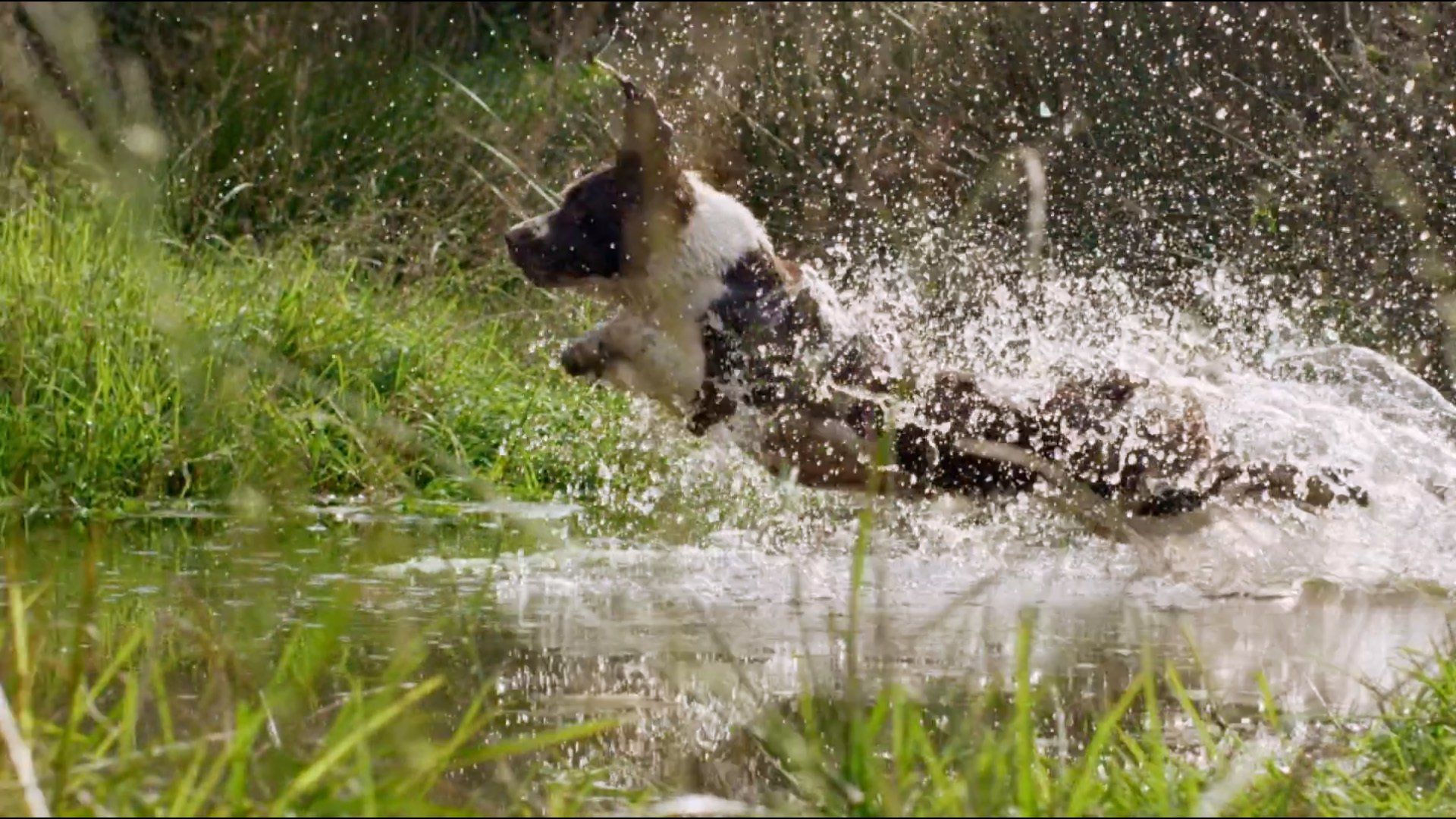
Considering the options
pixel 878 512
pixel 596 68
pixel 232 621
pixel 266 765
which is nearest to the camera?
pixel 266 765

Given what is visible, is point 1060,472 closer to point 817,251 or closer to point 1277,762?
point 1277,762

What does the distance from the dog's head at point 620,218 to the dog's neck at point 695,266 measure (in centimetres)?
4

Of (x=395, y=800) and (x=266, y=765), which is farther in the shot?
(x=266, y=765)

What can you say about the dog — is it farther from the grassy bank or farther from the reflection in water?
the grassy bank

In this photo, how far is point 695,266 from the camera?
554 centimetres

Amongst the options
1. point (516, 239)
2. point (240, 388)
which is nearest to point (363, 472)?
point (240, 388)

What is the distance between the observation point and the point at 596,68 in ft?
41.7

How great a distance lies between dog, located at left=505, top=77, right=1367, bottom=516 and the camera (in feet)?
17.2

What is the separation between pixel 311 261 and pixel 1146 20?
4.16 meters

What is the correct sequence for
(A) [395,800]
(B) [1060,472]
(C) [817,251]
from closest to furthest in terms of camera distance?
(A) [395,800] → (B) [1060,472] → (C) [817,251]

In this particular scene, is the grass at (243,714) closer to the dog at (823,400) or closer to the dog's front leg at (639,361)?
the dog's front leg at (639,361)

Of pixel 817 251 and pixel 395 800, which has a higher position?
pixel 817 251

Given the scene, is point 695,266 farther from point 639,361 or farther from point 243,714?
point 243,714

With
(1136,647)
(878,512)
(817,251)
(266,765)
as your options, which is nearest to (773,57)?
(817,251)
